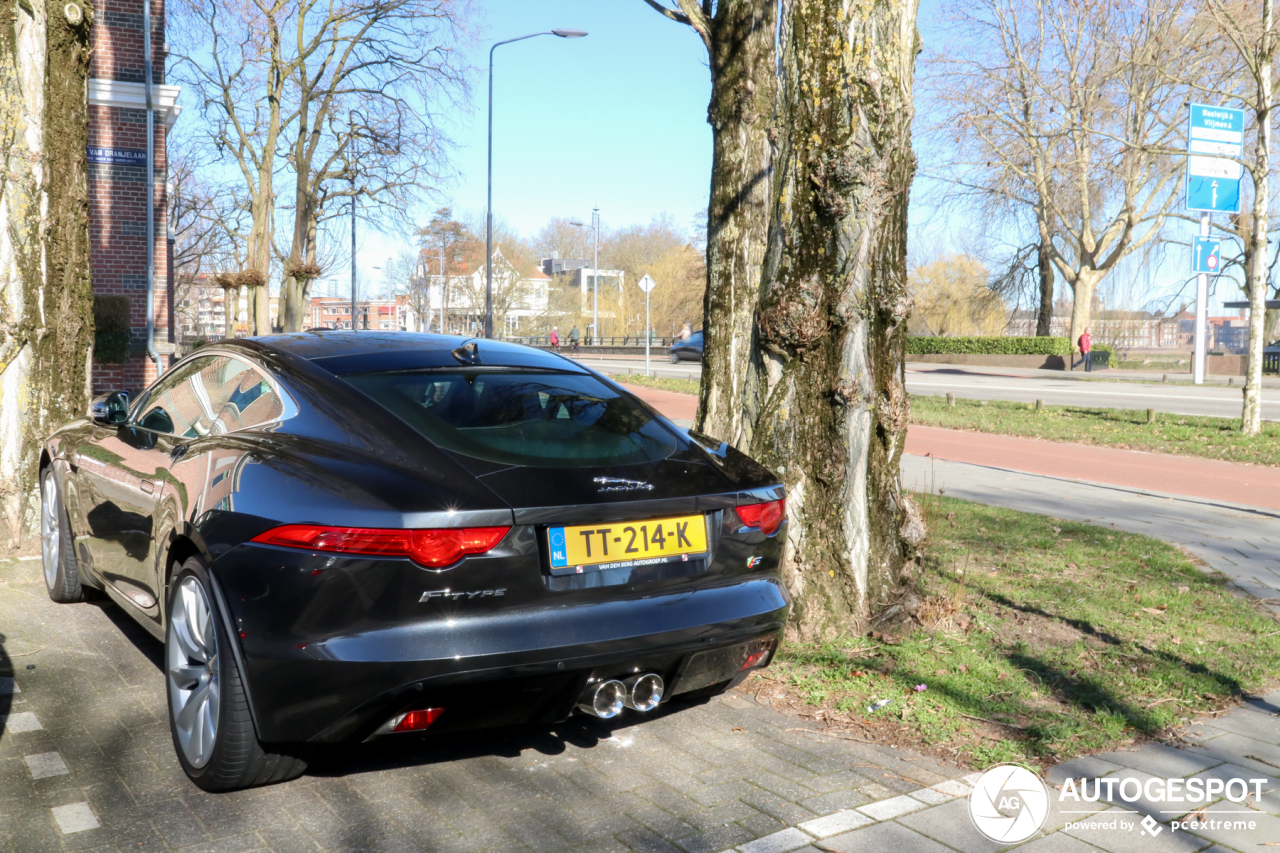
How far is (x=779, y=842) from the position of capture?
2996 millimetres

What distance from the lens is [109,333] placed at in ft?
58.8

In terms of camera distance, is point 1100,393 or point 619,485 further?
point 1100,393

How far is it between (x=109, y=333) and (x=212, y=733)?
665 inches

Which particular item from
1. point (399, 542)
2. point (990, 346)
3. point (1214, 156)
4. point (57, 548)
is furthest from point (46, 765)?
point (990, 346)

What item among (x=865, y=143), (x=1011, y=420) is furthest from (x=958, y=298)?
(x=865, y=143)

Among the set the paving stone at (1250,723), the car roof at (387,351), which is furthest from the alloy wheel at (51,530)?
the paving stone at (1250,723)

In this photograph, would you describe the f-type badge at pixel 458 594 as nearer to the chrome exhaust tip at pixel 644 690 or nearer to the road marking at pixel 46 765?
the chrome exhaust tip at pixel 644 690

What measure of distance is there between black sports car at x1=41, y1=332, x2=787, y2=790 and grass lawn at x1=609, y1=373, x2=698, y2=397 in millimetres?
19559

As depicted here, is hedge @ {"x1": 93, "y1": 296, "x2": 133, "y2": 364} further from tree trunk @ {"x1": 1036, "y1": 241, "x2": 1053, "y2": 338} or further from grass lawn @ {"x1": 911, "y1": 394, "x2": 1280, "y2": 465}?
tree trunk @ {"x1": 1036, "y1": 241, "x2": 1053, "y2": 338}

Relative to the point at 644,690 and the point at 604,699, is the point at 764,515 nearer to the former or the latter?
the point at 644,690

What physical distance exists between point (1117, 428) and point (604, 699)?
14.8 metres

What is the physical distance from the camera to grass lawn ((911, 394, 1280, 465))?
13.5 m

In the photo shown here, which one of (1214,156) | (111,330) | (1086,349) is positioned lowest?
(111,330)

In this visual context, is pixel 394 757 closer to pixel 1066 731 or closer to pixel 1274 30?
pixel 1066 731
